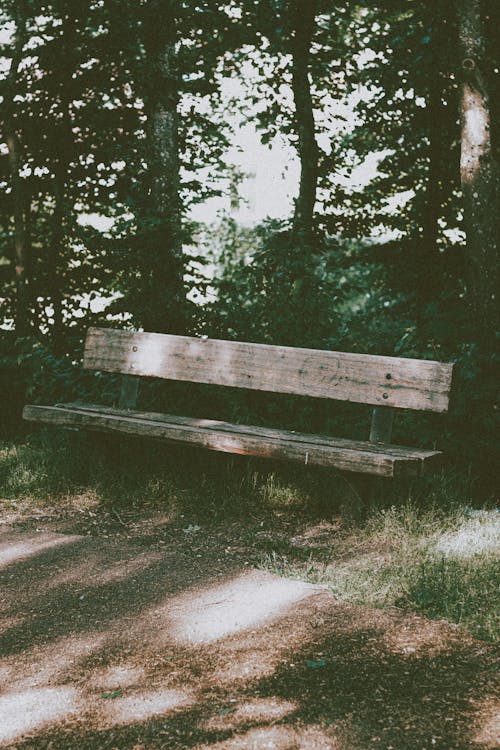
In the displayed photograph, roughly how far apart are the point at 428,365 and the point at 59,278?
18.6ft

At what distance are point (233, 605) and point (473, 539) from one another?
136cm

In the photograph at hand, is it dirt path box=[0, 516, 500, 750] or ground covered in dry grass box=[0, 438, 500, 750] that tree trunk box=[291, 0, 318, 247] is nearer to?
ground covered in dry grass box=[0, 438, 500, 750]

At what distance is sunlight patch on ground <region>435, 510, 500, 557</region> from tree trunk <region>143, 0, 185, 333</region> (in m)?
3.34

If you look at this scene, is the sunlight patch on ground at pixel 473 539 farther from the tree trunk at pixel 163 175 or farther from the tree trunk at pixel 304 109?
the tree trunk at pixel 304 109

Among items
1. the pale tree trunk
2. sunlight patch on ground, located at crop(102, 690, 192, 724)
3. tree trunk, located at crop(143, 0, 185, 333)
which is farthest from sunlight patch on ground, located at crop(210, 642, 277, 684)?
the pale tree trunk

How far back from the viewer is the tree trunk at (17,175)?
8.57m

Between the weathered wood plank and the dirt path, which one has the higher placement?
the weathered wood plank

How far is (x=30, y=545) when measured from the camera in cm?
458

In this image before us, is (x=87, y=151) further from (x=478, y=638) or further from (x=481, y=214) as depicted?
(x=478, y=638)

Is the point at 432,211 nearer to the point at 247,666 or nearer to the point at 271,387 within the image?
the point at 271,387

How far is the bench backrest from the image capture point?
190 inches

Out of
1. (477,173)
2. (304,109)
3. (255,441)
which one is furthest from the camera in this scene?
(304,109)

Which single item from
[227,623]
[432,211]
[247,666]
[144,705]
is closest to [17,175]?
[432,211]

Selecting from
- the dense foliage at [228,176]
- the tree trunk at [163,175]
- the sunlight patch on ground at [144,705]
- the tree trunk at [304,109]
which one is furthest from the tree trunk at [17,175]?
the sunlight patch on ground at [144,705]
